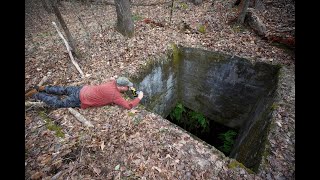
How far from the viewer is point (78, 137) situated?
410cm

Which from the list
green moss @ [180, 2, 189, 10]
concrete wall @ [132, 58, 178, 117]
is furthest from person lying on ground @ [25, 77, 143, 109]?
green moss @ [180, 2, 189, 10]

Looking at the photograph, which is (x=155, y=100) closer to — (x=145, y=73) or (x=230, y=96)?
(x=145, y=73)

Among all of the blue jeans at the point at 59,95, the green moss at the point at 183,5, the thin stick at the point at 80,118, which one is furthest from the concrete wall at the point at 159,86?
the green moss at the point at 183,5

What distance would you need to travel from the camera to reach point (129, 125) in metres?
4.39

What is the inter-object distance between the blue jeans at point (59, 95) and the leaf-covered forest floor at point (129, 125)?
0.21m

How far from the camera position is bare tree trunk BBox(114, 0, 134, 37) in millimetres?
7293

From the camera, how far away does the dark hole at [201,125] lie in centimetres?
891

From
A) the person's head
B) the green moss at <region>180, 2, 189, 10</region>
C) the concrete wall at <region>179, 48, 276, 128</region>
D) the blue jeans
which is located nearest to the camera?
the person's head

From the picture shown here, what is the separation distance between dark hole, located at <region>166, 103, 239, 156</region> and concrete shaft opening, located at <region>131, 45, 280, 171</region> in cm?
23

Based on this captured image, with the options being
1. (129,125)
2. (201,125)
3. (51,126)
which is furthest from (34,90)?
(201,125)

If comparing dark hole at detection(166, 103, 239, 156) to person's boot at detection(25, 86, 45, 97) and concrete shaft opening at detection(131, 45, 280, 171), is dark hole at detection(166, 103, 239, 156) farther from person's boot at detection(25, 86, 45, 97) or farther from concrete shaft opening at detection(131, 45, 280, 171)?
person's boot at detection(25, 86, 45, 97)

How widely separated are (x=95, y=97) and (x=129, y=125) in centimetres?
115

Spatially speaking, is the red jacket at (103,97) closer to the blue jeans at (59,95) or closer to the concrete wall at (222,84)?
the blue jeans at (59,95)

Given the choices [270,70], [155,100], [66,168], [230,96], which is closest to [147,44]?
[155,100]
